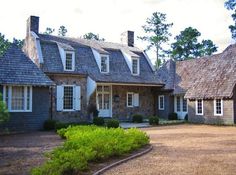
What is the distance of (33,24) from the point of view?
88.9 feet

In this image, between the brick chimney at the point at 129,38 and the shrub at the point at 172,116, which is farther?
the brick chimney at the point at 129,38

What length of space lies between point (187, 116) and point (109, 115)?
6449 millimetres

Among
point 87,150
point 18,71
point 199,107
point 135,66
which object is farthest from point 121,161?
point 135,66

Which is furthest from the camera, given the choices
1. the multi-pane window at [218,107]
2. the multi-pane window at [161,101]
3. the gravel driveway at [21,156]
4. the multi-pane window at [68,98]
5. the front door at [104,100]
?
the multi-pane window at [161,101]

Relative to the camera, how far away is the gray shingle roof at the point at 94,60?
84.1ft

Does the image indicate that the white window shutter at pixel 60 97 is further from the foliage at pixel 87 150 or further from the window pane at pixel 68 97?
the foliage at pixel 87 150

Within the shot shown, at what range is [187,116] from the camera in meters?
28.2

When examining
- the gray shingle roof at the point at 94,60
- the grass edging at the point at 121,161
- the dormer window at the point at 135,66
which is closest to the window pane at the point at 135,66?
the dormer window at the point at 135,66

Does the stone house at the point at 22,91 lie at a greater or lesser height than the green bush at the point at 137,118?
greater

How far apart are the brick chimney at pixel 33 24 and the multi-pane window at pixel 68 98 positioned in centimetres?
553

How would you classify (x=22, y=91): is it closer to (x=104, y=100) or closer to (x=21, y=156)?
(x=104, y=100)

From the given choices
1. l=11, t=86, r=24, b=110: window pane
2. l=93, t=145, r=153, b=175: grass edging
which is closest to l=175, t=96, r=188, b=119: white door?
l=11, t=86, r=24, b=110: window pane

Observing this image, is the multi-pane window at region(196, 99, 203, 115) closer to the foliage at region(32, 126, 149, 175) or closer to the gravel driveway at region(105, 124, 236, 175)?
the gravel driveway at region(105, 124, 236, 175)

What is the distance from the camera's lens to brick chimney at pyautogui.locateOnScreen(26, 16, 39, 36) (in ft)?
88.5
